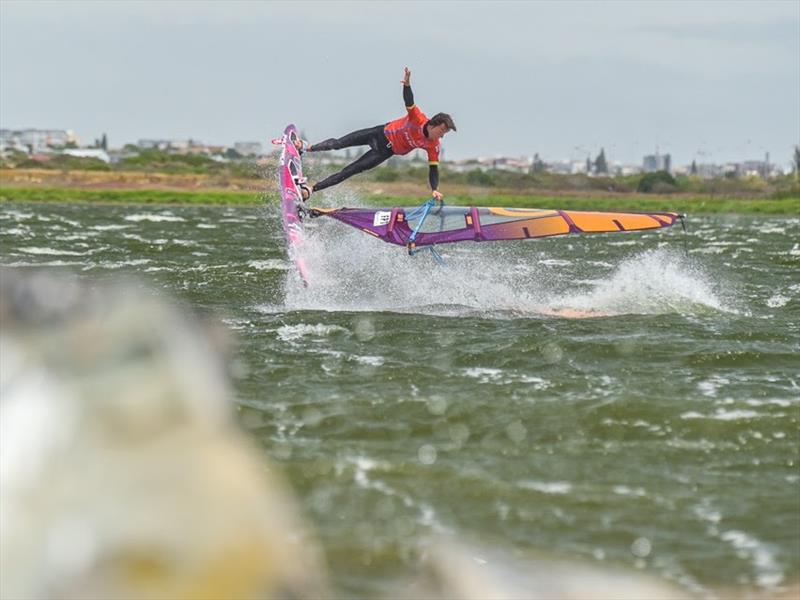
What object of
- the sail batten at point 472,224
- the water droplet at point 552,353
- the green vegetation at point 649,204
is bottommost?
the green vegetation at point 649,204

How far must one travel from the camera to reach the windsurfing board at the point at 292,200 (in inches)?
756

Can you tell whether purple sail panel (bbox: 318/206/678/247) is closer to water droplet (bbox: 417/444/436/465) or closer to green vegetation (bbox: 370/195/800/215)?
water droplet (bbox: 417/444/436/465)

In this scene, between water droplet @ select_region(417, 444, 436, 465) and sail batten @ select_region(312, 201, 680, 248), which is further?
sail batten @ select_region(312, 201, 680, 248)

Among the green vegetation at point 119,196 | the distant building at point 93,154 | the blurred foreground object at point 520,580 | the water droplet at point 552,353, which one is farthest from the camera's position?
the distant building at point 93,154

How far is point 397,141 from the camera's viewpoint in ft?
61.0

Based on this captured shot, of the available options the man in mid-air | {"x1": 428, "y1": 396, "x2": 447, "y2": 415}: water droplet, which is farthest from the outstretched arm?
{"x1": 428, "y1": 396, "x2": 447, "y2": 415}: water droplet

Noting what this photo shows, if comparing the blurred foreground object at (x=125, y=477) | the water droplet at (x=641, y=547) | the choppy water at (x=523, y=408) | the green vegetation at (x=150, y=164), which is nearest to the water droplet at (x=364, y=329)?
the choppy water at (x=523, y=408)

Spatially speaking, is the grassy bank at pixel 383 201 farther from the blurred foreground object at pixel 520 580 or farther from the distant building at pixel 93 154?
the blurred foreground object at pixel 520 580

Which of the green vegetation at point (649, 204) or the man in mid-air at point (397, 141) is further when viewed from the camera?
the green vegetation at point (649, 204)

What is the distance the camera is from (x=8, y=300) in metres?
5.93

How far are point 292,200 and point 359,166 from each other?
4.24ft

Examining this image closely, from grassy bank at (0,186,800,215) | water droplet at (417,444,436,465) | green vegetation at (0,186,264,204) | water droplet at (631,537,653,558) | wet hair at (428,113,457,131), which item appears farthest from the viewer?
grassy bank at (0,186,800,215)

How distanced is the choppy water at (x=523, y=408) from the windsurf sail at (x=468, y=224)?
1.07 meters

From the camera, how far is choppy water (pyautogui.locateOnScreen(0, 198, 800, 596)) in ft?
24.5
